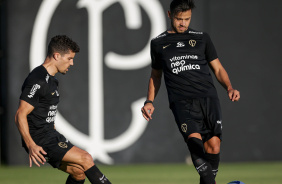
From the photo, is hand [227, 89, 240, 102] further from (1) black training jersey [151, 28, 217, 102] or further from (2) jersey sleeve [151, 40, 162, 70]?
(2) jersey sleeve [151, 40, 162, 70]

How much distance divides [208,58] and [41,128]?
74.1 inches

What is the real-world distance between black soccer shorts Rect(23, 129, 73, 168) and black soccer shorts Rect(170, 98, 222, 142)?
1.15 meters

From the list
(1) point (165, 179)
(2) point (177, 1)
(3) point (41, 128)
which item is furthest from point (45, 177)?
(2) point (177, 1)

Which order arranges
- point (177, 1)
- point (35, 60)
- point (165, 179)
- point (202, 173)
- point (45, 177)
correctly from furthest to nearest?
point (35, 60), point (45, 177), point (165, 179), point (177, 1), point (202, 173)

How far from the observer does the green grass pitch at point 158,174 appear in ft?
28.7

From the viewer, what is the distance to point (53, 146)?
581 cm

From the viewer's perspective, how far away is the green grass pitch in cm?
874

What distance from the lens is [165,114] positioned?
11336 millimetres

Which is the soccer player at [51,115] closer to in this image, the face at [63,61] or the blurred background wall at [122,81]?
the face at [63,61]

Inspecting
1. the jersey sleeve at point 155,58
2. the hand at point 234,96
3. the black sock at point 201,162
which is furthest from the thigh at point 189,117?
the jersey sleeve at point 155,58

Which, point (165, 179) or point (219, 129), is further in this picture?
point (165, 179)

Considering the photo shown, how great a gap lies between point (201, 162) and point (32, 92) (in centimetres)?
174

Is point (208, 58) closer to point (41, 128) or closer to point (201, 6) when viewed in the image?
point (41, 128)

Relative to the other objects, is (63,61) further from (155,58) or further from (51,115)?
(155,58)
